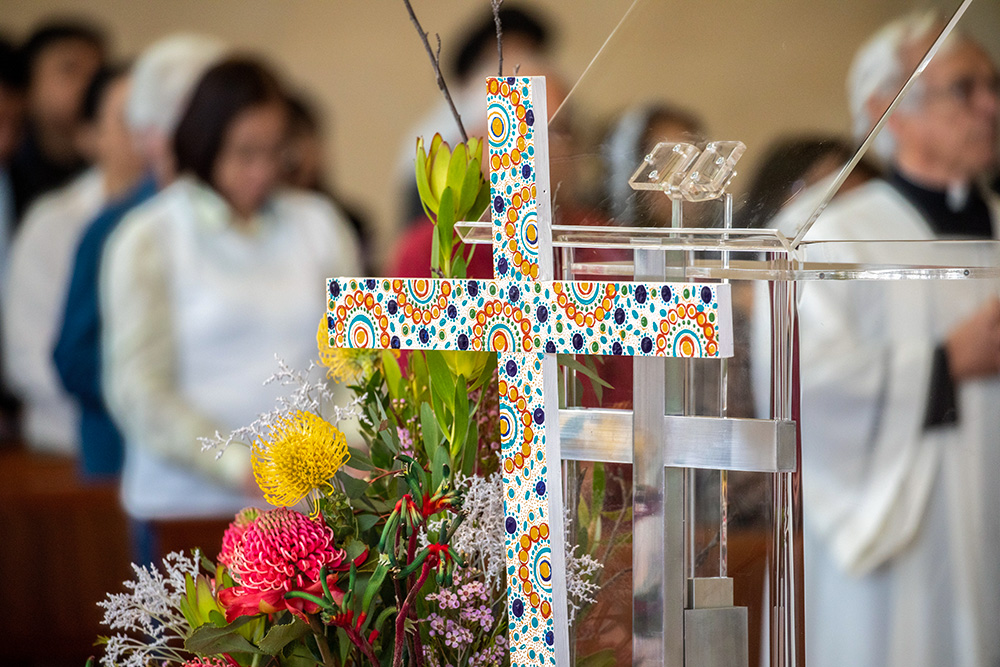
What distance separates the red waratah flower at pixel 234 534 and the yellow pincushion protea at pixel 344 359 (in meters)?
0.09

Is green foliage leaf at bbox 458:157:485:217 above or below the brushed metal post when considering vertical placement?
above

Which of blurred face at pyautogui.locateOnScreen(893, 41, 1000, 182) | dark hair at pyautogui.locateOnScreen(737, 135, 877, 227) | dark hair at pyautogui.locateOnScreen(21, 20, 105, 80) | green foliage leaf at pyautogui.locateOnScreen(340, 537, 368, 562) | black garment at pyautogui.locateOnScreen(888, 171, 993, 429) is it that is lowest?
green foliage leaf at pyautogui.locateOnScreen(340, 537, 368, 562)

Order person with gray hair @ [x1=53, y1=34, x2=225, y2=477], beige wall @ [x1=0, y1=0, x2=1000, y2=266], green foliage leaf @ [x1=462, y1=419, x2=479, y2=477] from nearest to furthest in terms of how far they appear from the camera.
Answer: green foliage leaf @ [x1=462, y1=419, x2=479, y2=477] < person with gray hair @ [x1=53, y1=34, x2=225, y2=477] < beige wall @ [x1=0, y1=0, x2=1000, y2=266]

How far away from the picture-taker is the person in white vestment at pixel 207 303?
2.14 metres

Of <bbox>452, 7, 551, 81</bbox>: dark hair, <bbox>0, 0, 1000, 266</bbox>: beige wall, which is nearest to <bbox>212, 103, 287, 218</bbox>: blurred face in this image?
<bbox>452, 7, 551, 81</bbox>: dark hair

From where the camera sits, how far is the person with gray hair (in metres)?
2.58

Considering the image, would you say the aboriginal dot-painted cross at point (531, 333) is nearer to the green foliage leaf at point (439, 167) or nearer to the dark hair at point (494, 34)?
the green foliage leaf at point (439, 167)

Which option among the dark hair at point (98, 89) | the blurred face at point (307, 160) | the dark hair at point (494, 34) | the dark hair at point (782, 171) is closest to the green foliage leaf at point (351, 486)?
the dark hair at point (782, 171)

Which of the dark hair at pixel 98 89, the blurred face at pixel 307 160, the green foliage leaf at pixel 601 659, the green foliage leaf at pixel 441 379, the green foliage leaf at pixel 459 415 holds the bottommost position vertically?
the green foliage leaf at pixel 601 659

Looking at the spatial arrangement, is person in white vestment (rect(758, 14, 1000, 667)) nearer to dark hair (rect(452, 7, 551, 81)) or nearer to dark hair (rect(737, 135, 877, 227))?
dark hair (rect(737, 135, 877, 227))

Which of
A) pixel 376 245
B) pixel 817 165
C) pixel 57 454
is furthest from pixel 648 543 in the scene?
pixel 57 454

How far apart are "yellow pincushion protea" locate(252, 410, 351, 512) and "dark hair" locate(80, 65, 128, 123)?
2.82m

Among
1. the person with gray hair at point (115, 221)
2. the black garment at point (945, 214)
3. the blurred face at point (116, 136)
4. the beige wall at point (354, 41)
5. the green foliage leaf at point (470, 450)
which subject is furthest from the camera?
the blurred face at point (116, 136)

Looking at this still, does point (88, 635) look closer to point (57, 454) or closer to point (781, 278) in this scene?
point (57, 454)
